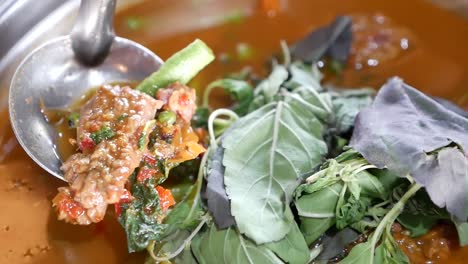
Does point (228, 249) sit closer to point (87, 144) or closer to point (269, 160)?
point (269, 160)

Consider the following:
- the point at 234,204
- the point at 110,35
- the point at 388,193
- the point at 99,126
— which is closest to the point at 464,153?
the point at 388,193

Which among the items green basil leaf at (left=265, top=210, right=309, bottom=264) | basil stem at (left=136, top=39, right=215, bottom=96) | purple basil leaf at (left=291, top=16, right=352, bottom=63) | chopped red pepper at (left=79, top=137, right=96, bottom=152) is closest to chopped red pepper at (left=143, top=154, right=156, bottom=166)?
chopped red pepper at (left=79, top=137, right=96, bottom=152)

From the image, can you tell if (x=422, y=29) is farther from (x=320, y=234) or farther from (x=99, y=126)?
(x=99, y=126)

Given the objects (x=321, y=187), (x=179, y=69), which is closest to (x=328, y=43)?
(x=179, y=69)

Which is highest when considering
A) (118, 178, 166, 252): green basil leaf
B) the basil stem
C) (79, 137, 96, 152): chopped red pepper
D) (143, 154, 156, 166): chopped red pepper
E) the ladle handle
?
the ladle handle

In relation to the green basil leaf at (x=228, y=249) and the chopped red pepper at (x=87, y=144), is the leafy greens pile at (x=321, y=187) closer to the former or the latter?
the green basil leaf at (x=228, y=249)

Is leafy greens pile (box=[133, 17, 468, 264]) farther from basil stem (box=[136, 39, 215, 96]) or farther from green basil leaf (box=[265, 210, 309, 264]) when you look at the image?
basil stem (box=[136, 39, 215, 96])
